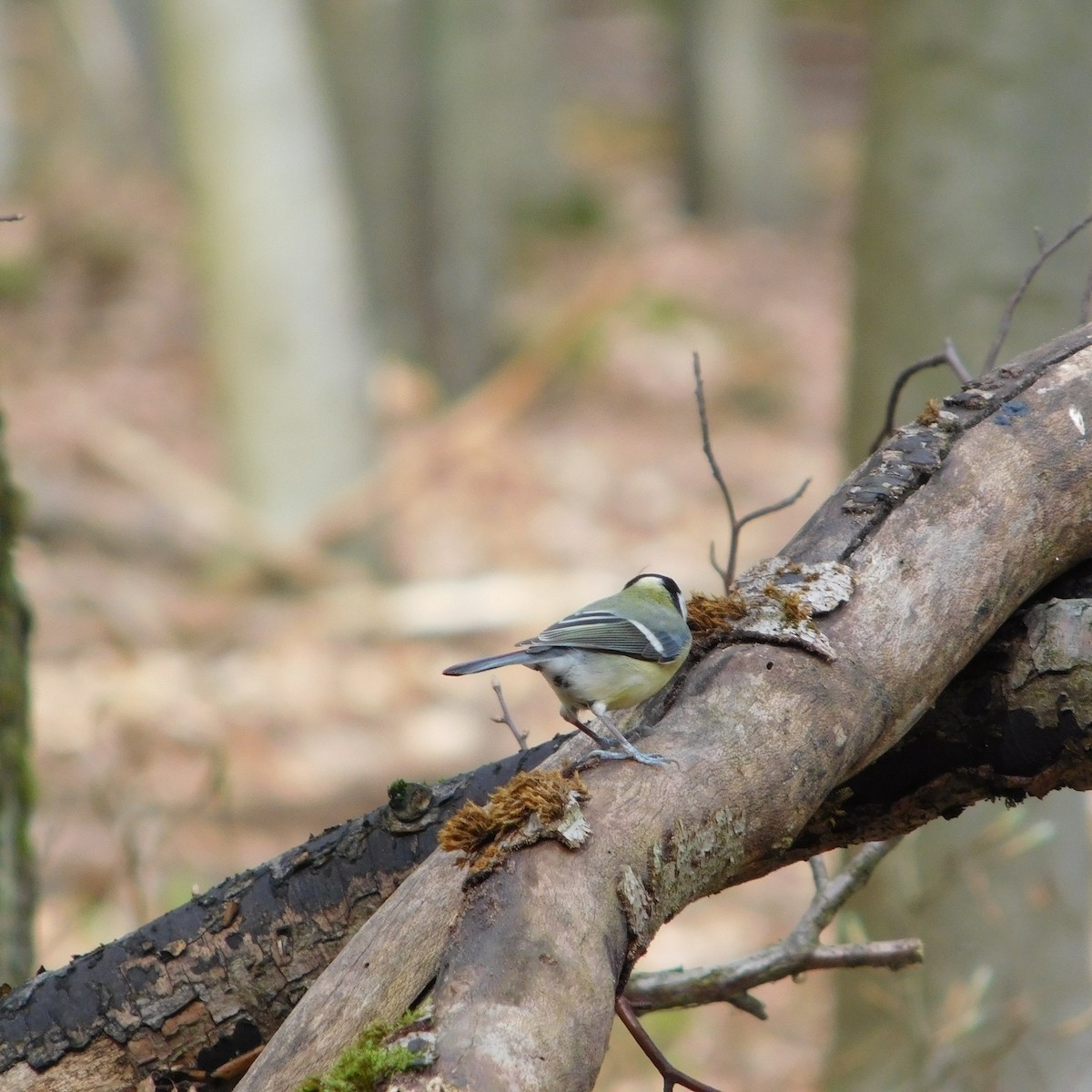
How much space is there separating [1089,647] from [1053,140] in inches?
121

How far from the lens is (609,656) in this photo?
6.88 ft

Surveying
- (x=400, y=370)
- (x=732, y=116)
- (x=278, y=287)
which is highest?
(x=732, y=116)

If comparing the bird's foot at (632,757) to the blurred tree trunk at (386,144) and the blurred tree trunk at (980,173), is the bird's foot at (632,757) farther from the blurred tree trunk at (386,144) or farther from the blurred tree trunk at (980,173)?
the blurred tree trunk at (386,144)

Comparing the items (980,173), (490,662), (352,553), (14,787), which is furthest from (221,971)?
(352,553)

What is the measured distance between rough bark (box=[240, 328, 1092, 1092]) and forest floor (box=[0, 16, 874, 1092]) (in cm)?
214

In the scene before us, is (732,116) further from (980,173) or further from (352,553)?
(980,173)

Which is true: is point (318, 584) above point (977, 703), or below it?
above

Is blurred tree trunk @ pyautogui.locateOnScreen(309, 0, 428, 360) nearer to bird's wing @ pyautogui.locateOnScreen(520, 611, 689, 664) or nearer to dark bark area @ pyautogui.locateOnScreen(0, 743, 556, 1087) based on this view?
bird's wing @ pyautogui.locateOnScreen(520, 611, 689, 664)

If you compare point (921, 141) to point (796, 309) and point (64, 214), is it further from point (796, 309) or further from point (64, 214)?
point (64, 214)

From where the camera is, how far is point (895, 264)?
445cm

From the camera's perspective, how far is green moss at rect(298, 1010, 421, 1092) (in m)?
1.23

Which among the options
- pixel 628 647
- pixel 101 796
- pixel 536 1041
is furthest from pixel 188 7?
pixel 536 1041

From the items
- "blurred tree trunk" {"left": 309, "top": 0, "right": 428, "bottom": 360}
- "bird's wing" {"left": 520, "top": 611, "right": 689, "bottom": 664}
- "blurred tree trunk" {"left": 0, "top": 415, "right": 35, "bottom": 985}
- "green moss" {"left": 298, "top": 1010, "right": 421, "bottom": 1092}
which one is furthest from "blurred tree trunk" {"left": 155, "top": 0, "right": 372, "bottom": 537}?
"green moss" {"left": 298, "top": 1010, "right": 421, "bottom": 1092}

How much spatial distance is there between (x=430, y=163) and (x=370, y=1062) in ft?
38.5
